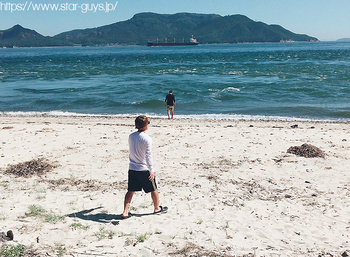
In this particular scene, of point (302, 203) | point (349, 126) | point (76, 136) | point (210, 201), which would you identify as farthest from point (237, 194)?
point (349, 126)

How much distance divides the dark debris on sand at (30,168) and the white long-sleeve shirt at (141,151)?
11.2 feet

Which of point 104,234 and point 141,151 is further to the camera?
point 141,151

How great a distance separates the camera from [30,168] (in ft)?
26.2

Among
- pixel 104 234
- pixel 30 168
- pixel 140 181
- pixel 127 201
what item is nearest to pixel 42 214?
pixel 104 234

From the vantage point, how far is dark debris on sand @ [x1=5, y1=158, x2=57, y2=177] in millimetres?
7773

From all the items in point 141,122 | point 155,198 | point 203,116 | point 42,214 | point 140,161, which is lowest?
point 203,116

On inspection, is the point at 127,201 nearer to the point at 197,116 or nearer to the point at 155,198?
the point at 155,198

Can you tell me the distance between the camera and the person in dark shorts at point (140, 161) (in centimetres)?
523

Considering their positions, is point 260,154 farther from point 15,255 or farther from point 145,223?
point 15,255

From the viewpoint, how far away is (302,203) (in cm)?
633

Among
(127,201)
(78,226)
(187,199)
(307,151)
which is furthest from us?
(307,151)

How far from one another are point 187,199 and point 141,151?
1.71 meters

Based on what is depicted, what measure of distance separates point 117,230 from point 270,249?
2210 millimetres

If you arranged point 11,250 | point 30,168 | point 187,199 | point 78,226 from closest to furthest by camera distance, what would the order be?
point 11,250 < point 78,226 < point 187,199 < point 30,168
